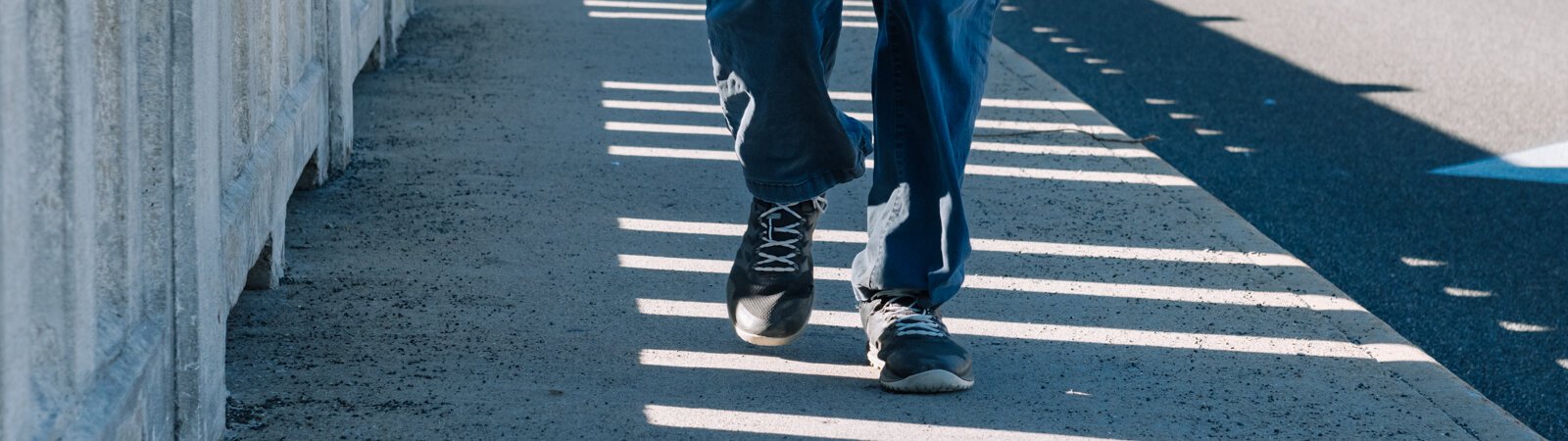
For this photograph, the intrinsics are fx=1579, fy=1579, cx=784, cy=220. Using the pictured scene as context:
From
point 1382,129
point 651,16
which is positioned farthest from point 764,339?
point 651,16

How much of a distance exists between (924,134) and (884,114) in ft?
0.22

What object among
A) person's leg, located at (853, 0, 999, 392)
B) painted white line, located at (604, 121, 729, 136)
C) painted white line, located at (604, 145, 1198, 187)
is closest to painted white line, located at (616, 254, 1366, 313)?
person's leg, located at (853, 0, 999, 392)

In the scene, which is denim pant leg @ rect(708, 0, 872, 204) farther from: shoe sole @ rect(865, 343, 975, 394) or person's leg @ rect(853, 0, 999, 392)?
shoe sole @ rect(865, 343, 975, 394)

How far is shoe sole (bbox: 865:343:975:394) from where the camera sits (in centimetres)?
233

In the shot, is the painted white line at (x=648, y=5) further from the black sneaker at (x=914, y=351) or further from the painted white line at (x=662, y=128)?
the black sneaker at (x=914, y=351)

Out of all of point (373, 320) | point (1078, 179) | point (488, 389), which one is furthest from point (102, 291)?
point (1078, 179)

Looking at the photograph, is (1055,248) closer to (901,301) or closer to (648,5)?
(901,301)

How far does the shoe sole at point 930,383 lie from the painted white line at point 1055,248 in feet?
2.73

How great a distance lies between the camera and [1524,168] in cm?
436

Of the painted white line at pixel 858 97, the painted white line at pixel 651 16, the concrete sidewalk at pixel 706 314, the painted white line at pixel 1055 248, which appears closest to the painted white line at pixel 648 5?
the painted white line at pixel 651 16

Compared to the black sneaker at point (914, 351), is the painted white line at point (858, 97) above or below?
below

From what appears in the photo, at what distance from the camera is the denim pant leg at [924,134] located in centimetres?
230

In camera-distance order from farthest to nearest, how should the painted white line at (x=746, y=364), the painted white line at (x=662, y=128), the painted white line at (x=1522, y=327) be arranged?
the painted white line at (x=662, y=128) → the painted white line at (x=1522, y=327) → the painted white line at (x=746, y=364)

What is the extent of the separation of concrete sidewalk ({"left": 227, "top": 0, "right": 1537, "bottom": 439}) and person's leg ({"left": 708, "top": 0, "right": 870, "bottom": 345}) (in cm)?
10
